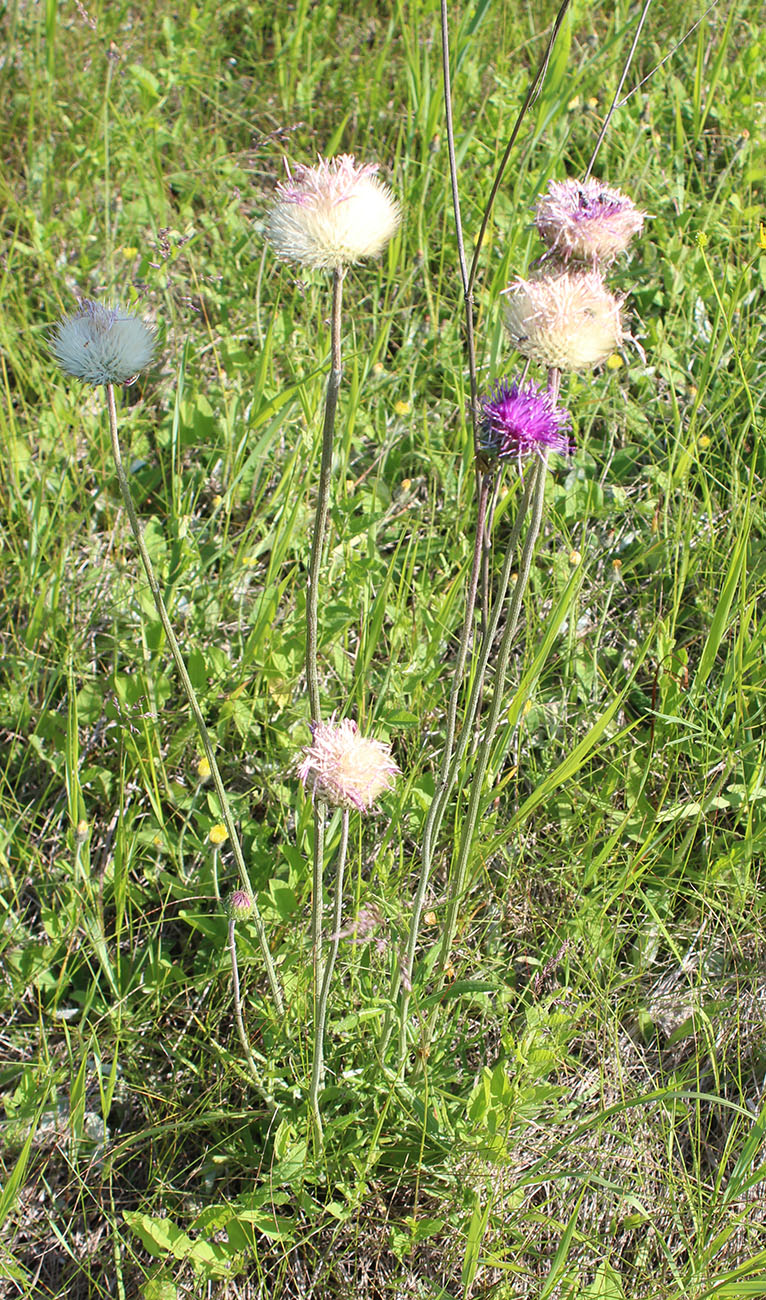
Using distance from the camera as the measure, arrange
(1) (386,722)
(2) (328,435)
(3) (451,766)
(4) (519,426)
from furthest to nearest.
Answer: (1) (386,722) < (3) (451,766) < (4) (519,426) < (2) (328,435)

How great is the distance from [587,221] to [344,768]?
0.77m

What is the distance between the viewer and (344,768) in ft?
4.06

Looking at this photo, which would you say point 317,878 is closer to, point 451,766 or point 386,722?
point 451,766

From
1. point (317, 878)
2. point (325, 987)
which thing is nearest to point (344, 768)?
point (317, 878)

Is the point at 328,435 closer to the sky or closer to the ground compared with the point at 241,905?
closer to the sky

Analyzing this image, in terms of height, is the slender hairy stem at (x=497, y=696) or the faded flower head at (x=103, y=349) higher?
the faded flower head at (x=103, y=349)

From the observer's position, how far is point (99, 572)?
2400mm

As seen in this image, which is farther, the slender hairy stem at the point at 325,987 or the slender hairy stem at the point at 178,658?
the slender hairy stem at the point at 325,987

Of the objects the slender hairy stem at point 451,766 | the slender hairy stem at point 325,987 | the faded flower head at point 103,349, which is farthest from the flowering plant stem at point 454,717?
the faded flower head at point 103,349

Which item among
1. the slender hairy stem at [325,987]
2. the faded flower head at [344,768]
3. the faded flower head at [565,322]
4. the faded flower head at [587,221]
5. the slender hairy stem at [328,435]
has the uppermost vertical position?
the faded flower head at [587,221]

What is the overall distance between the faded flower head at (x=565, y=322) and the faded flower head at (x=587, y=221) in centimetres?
5

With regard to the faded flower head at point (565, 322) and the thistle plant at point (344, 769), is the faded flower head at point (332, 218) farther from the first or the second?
the thistle plant at point (344, 769)

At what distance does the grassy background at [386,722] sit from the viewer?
66.7 inches

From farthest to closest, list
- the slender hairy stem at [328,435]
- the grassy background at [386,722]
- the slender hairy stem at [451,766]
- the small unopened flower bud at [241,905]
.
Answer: the grassy background at [386,722] < the small unopened flower bud at [241,905] < the slender hairy stem at [451,766] < the slender hairy stem at [328,435]
